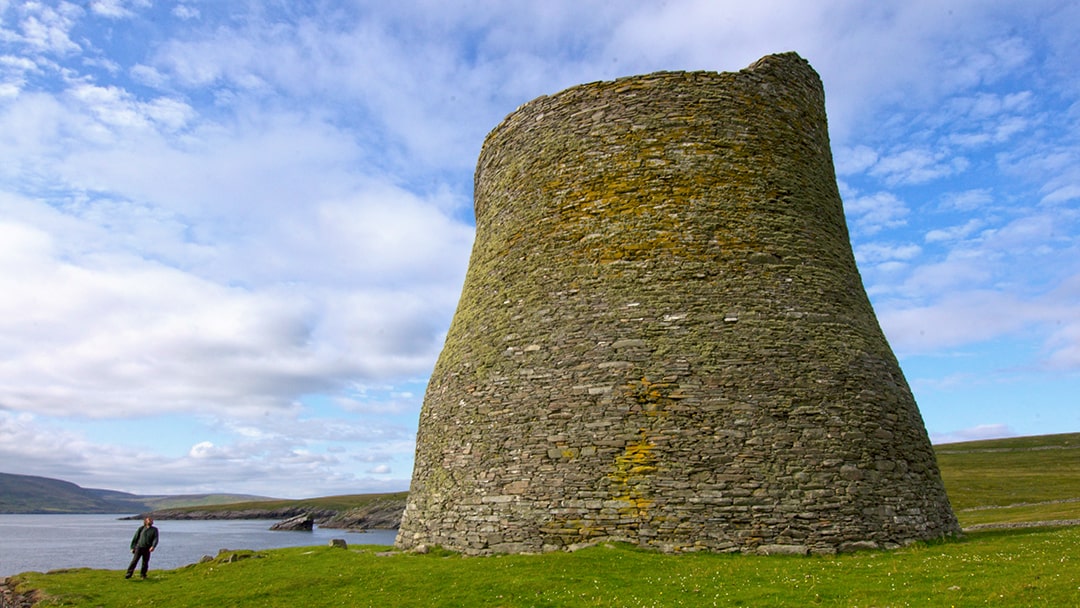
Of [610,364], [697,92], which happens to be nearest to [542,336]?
[610,364]

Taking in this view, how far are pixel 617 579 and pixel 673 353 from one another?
17.1 ft

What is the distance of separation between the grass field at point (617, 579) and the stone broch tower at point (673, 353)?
2.83 ft

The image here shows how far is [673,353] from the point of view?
14.3 meters

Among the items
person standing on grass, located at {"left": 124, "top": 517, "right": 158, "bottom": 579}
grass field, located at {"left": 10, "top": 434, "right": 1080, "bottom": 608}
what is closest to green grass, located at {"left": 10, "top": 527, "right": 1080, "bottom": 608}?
grass field, located at {"left": 10, "top": 434, "right": 1080, "bottom": 608}

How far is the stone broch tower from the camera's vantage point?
13.2 metres

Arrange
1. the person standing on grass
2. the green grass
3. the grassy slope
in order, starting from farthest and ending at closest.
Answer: the grassy slope, the person standing on grass, the green grass

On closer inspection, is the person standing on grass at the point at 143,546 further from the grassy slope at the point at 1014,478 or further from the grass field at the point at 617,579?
the grassy slope at the point at 1014,478

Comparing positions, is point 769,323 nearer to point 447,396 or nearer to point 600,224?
point 600,224

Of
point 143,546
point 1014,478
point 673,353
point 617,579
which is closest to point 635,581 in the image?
point 617,579

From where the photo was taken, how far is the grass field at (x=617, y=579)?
9102mm

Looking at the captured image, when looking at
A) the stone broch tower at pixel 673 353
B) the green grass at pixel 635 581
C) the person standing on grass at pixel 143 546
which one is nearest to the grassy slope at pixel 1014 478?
the stone broch tower at pixel 673 353

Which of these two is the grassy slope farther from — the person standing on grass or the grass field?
the person standing on grass

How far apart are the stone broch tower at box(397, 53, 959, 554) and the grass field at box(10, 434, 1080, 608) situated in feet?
2.83

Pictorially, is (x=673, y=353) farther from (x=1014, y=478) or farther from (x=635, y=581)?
(x=1014, y=478)
